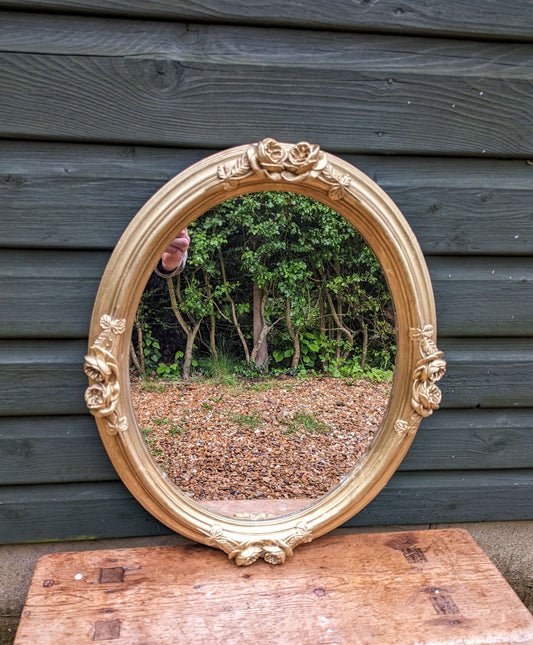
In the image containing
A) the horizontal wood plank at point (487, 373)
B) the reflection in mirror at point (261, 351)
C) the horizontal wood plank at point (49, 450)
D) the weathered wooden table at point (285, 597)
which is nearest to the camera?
the weathered wooden table at point (285, 597)

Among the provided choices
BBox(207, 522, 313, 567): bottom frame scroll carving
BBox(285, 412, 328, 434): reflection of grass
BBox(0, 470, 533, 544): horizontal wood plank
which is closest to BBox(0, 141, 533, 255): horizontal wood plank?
BBox(285, 412, 328, 434): reflection of grass

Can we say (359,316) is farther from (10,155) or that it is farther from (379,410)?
(10,155)

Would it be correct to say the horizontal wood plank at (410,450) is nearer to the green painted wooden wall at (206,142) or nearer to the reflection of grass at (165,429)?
the green painted wooden wall at (206,142)

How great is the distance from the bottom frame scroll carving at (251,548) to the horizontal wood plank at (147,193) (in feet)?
2.58

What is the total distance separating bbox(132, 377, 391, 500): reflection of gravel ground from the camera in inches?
46.6

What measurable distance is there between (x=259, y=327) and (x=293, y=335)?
85 millimetres

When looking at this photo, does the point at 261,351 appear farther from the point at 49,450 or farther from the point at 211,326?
the point at 49,450

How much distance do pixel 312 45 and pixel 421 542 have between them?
1299mm

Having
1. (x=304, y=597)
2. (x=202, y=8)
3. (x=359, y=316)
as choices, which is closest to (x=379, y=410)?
(x=359, y=316)

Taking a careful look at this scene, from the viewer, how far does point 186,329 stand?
1133mm

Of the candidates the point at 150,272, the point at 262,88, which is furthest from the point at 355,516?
the point at 262,88

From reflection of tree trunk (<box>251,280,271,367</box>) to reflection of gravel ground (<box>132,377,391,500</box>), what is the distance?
69 mm

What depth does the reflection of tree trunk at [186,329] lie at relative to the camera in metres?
1.13

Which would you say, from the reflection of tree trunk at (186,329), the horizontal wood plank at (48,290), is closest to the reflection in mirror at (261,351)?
the reflection of tree trunk at (186,329)
